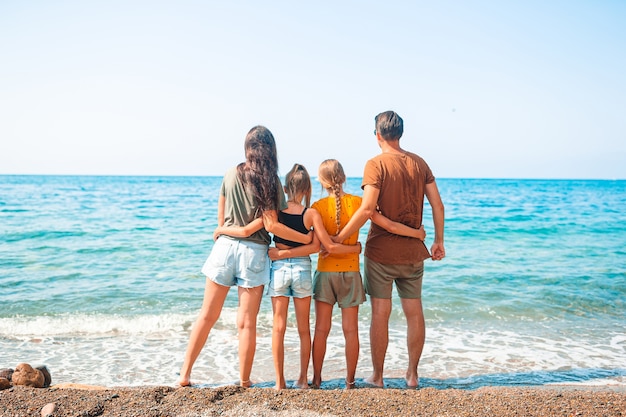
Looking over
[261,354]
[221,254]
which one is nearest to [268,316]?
[261,354]

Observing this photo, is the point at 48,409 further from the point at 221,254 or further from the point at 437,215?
the point at 437,215

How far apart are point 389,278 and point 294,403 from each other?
1.33m

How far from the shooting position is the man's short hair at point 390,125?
4094 mm

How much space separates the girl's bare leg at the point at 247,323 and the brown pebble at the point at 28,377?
64.9 inches

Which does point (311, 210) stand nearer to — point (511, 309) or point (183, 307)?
point (183, 307)

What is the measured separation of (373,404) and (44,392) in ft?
7.72

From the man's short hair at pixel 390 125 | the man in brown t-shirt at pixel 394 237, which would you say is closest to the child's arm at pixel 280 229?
the man in brown t-shirt at pixel 394 237

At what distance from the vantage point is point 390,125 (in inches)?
161

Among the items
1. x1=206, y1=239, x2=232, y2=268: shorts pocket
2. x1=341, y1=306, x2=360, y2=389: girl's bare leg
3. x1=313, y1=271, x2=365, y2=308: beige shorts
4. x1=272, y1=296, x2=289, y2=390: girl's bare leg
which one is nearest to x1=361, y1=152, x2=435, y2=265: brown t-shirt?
x1=313, y1=271, x2=365, y2=308: beige shorts

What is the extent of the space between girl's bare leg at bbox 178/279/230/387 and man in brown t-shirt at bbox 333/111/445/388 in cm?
125

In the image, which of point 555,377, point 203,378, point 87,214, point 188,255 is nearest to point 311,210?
point 203,378

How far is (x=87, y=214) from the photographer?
1922cm

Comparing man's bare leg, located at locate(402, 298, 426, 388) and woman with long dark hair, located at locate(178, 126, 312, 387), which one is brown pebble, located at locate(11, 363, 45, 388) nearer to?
woman with long dark hair, located at locate(178, 126, 312, 387)

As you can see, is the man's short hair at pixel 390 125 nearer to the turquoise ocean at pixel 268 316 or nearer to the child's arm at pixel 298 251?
the child's arm at pixel 298 251
